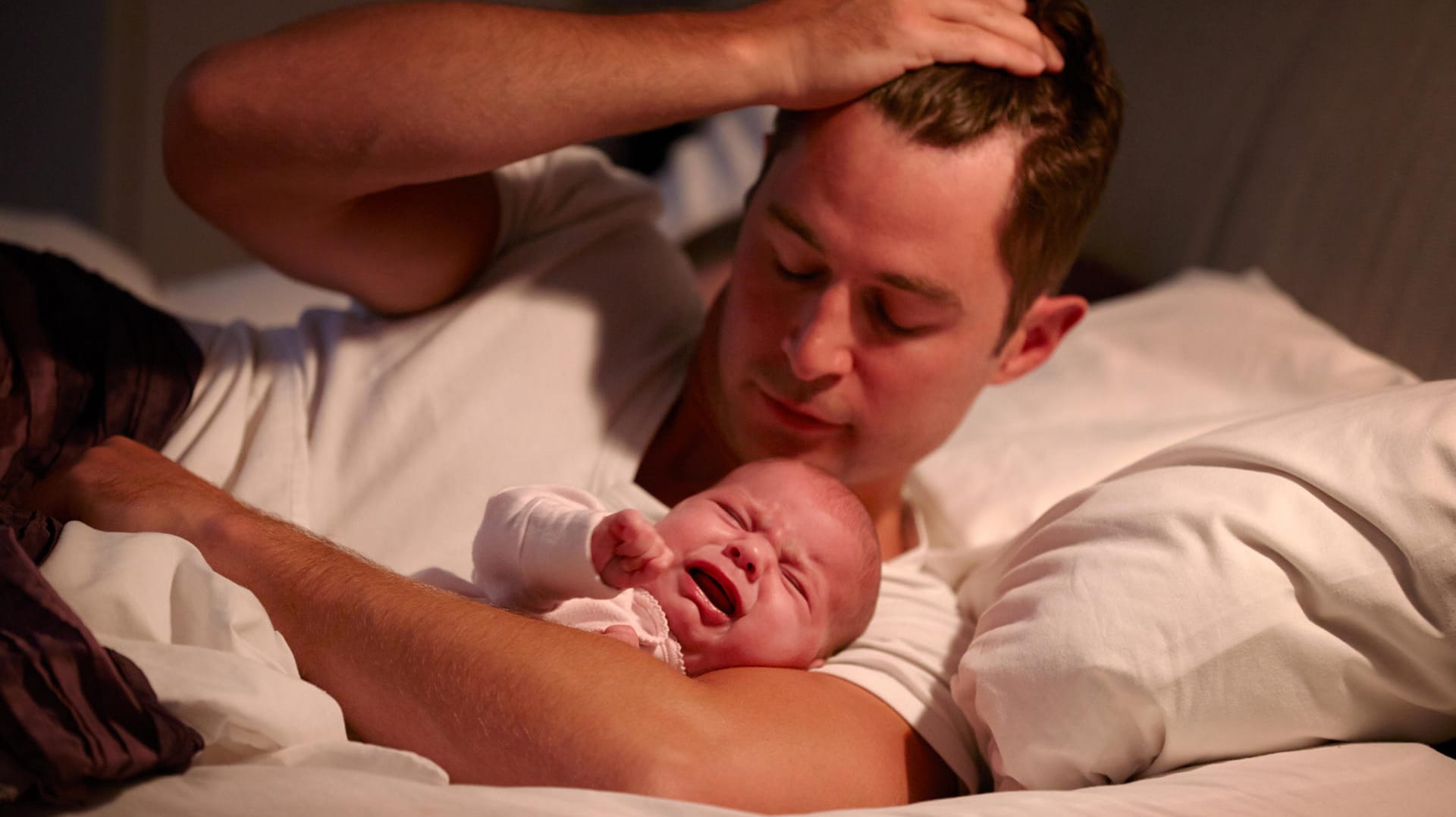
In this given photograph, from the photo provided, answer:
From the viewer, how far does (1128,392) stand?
206 centimetres

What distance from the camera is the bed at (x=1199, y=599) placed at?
0.94 m

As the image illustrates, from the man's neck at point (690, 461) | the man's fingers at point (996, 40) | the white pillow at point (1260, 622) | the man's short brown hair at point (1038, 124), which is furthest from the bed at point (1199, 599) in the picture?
the man's fingers at point (996, 40)

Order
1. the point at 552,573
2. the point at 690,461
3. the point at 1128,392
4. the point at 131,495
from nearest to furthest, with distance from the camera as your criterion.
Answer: the point at 552,573 < the point at 131,495 < the point at 690,461 < the point at 1128,392

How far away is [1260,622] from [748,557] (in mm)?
494

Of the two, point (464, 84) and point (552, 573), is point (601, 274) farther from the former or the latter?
point (552, 573)

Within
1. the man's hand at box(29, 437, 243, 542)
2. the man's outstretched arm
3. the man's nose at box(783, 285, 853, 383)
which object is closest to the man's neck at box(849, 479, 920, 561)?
the man's nose at box(783, 285, 853, 383)

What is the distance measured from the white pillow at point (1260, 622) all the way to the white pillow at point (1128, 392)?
47 cm

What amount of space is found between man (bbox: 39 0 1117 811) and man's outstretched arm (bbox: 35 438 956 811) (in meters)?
0.04

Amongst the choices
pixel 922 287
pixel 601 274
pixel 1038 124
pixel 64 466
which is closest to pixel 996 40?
pixel 1038 124

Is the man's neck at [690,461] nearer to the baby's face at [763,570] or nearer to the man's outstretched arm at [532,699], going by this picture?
the baby's face at [763,570]

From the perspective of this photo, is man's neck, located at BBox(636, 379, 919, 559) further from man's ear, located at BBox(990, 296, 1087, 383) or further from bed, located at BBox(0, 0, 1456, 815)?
man's ear, located at BBox(990, 296, 1087, 383)

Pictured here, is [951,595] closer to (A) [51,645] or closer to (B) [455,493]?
(B) [455,493]

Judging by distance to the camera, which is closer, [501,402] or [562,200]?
[501,402]

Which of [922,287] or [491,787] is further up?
[922,287]
